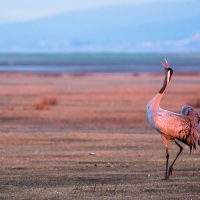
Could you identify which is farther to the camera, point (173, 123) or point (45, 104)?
point (45, 104)

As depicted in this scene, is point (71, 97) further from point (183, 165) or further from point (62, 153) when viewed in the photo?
point (183, 165)

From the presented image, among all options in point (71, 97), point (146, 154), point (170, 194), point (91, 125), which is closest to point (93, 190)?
point (170, 194)

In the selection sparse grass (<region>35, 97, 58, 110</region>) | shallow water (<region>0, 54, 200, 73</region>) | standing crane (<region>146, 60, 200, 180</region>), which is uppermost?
standing crane (<region>146, 60, 200, 180</region>)

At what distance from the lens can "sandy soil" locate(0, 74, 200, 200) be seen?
11609mm

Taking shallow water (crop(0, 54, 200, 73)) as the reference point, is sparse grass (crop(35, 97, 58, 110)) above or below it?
above

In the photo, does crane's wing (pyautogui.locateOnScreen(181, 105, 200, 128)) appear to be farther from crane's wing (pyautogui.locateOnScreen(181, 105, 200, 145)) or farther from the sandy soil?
the sandy soil

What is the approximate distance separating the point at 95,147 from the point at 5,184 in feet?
20.8

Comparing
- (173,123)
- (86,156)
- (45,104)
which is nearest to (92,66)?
(45,104)

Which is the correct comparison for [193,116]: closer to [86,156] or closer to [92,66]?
[86,156]

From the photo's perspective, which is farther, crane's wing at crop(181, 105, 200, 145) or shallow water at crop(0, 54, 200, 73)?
shallow water at crop(0, 54, 200, 73)

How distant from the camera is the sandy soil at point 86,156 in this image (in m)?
11.6

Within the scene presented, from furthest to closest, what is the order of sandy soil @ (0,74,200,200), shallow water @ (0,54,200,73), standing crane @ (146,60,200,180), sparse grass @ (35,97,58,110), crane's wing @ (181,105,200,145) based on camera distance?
1. shallow water @ (0,54,200,73)
2. sparse grass @ (35,97,58,110)
3. crane's wing @ (181,105,200,145)
4. standing crane @ (146,60,200,180)
5. sandy soil @ (0,74,200,200)

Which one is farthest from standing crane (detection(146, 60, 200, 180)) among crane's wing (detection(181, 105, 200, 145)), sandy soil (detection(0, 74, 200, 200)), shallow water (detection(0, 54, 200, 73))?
shallow water (detection(0, 54, 200, 73))

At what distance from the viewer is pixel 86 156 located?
53.6 ft
